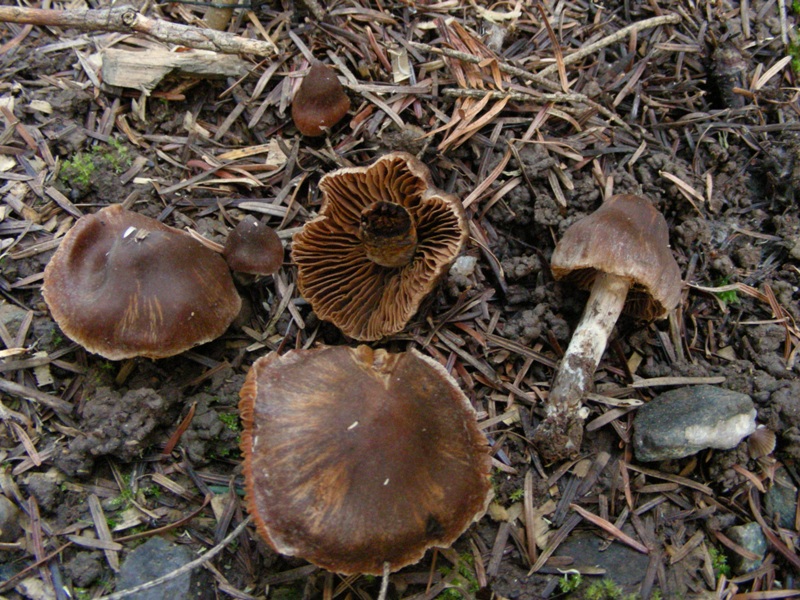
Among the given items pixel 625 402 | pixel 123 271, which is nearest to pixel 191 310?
pixel 123 271

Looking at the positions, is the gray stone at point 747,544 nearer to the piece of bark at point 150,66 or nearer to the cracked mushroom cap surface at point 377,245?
the cracked mushroom cap surface at point 377,245

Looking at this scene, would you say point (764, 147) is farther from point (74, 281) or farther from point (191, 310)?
point (74, 281)

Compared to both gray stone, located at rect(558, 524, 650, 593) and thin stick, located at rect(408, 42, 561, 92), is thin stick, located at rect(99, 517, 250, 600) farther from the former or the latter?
thin stick, located at rect(408, 42, 561, 92)

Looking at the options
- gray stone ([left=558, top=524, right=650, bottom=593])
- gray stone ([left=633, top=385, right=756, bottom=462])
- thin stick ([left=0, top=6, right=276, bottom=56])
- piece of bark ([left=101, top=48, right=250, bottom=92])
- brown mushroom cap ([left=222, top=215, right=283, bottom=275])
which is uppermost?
thin stick ([left=0, top=6, right=276, bottom=56])

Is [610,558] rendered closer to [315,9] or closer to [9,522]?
[9,522]

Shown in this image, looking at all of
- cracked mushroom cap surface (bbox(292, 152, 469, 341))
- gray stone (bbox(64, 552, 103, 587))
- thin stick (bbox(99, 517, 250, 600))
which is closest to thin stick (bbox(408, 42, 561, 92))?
cracked mushroom cap surface (bbox(292, 152, 469, 341))
